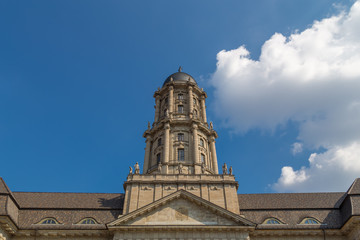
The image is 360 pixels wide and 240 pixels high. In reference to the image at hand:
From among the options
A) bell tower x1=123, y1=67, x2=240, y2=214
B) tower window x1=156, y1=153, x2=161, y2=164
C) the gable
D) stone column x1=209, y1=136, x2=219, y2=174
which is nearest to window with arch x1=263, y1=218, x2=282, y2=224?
bell tower x1=123, y1=67, x2=240, y2=214

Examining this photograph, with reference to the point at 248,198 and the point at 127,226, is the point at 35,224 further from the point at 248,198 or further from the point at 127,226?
the point at 248,198

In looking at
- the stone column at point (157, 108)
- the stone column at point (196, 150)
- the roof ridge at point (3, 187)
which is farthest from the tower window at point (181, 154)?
the roof ridge at point (3, 187)

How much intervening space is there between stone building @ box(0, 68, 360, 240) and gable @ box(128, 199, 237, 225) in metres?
0.10

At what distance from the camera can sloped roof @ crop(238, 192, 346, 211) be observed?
129 ft

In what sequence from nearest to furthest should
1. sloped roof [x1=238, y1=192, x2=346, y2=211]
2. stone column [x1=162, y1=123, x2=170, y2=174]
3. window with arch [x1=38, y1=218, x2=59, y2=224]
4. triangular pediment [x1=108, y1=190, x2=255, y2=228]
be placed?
triangular pediment [x1=108, y1=190, x2=255, y2=228]
window with arch [x1=38, y1=218, x2=59, y2=224]
sloped roof [x1=238, y1=192, x2=346, y2=211]
stone column [x1=162, y1=123, x2=170, y2=174]

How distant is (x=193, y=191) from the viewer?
130 feet

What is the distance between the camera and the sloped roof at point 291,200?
129ft

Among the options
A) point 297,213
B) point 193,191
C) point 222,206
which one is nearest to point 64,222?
point 193,191

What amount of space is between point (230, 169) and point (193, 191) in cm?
555

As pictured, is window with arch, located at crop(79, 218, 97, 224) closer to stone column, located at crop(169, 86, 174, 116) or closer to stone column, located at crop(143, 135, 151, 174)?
stone column, located at crop(143, 135, 151, 174)

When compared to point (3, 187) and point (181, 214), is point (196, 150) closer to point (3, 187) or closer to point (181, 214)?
point (181, 214)

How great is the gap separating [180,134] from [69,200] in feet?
60.2

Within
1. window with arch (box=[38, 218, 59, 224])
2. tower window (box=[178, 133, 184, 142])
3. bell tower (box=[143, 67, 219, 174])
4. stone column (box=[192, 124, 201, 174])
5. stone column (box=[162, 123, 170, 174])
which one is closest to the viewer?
window with arch (box=[38, 218, 59, 224])

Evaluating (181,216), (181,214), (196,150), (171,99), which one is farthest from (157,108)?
(181,216)
